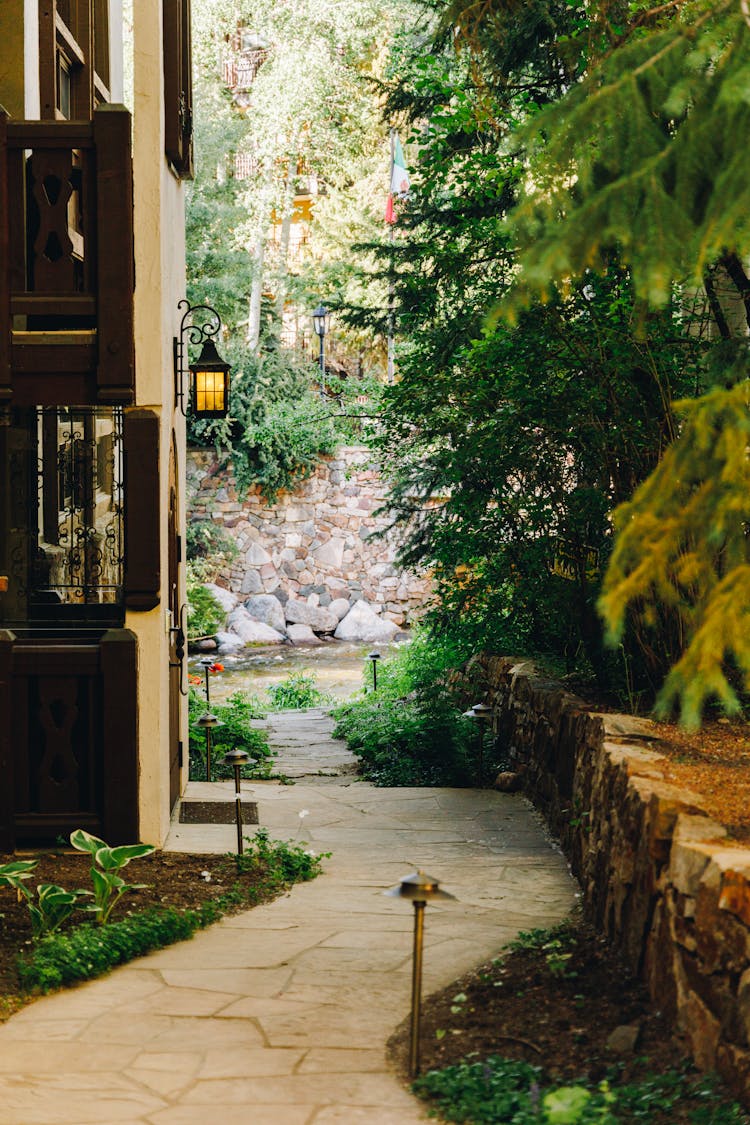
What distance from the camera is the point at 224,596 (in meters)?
22.0

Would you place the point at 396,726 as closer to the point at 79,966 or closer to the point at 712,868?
the point at 79,966

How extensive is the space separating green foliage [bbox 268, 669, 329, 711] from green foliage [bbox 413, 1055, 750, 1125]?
12016 millimetres

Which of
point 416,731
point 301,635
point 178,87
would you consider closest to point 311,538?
point 301,635

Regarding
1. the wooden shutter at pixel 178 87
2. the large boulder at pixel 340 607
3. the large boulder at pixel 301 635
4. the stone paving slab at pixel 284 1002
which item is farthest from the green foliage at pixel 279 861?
the large boulder at pixel 340 607

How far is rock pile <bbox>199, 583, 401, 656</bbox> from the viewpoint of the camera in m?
21.7

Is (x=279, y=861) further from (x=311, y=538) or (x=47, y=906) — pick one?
(x=311, y=538)

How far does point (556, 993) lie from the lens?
4.50 meters

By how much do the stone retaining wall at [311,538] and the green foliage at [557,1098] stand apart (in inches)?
733

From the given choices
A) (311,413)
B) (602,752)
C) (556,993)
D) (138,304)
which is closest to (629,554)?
(556,993)

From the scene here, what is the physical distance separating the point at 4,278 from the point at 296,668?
1314 cm

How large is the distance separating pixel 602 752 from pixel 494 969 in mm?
1331

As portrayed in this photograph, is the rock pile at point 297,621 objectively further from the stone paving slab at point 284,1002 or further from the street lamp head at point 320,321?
the stone paving slab at point 284,1002

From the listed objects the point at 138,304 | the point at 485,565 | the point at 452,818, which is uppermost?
the point at 138,304

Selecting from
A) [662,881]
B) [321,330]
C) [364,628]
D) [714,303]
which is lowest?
[364,628]
